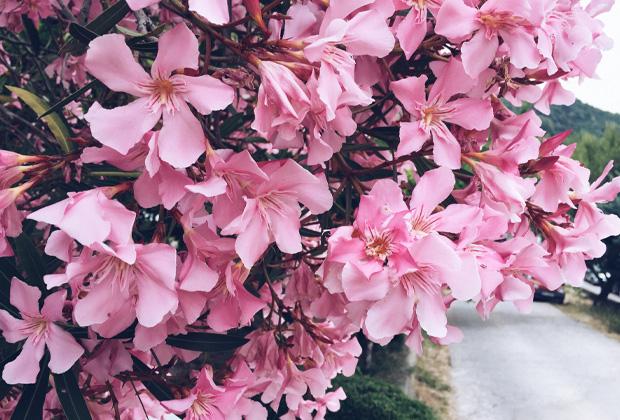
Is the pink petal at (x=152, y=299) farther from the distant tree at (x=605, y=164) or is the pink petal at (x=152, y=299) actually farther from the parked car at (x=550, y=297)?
the parked car at (x=550, y=297)

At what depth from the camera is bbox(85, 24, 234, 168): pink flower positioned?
2.23ft

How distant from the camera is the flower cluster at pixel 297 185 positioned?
69 cm

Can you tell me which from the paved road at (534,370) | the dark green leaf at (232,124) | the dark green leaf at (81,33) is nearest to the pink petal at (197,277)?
the dark green leaf at (81,33)

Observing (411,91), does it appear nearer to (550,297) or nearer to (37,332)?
(37,332)

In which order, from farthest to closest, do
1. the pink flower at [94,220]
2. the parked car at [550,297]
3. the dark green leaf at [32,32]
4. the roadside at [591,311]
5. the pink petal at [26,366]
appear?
1. the parked car at [550,297]
2. the roadside at [591,311]
3. the dark green leaf at [32,32]
4. the pink petal at [26,366]
5. the pink flower at [94,220]

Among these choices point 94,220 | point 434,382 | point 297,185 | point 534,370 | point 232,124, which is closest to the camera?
point 94,220

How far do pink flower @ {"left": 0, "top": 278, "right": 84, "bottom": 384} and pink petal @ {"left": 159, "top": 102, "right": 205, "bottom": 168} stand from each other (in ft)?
1.14

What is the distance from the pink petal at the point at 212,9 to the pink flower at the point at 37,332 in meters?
0.47

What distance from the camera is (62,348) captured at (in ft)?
2.89

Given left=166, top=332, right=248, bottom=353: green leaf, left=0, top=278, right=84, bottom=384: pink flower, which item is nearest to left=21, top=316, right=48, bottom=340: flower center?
left=0, top=278, right=84, bottom=384: pink flower

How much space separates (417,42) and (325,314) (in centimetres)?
48

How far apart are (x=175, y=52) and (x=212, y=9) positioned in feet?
0.23

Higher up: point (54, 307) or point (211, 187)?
point (211, 187)

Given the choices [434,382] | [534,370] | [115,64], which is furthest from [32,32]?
[534,370]
